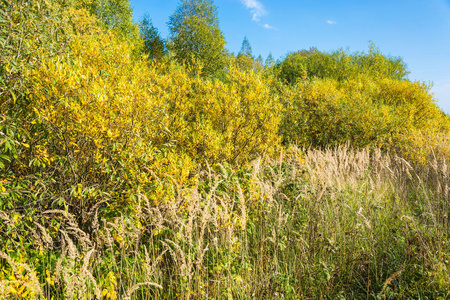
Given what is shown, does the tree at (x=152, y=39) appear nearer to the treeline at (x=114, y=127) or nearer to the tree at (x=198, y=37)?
the tree at (x=198, y=37)

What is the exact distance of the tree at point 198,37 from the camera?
21.6 meters

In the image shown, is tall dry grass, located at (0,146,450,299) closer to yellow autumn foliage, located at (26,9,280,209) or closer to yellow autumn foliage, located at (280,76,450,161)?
yellow autumn foliage, located at (26,9,280,209)

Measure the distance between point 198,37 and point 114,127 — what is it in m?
20.7

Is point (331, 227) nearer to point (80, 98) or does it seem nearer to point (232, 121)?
point (232, 121)

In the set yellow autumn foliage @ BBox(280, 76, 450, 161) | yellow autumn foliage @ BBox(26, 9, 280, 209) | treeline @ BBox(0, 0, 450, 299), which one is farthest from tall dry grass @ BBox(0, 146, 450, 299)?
yellow autumn foliage @ BBox(280, 76, 450, 161)

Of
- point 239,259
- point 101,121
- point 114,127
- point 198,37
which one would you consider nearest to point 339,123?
point 239,259

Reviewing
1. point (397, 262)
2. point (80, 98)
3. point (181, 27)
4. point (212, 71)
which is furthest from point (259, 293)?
point (181, 27)

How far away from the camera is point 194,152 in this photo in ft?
16.7

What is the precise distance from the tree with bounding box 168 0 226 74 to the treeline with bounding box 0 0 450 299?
1007 cm

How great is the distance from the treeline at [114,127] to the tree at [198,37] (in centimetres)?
1007

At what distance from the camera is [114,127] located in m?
3.21

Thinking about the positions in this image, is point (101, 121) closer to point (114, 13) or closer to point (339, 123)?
point (339, 123)

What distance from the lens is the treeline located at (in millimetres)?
2734

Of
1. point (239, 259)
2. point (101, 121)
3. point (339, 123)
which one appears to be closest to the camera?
point (101, 121)
